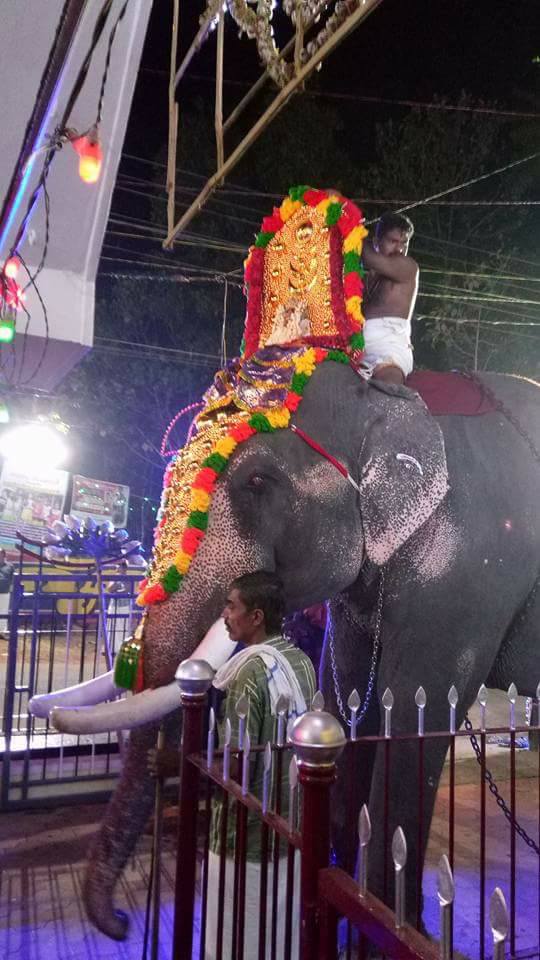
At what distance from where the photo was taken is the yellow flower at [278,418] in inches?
125

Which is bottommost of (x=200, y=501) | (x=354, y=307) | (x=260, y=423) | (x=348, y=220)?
(x=200, y=501)

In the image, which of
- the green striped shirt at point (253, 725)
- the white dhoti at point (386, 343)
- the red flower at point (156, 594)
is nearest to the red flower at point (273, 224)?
the white dhoti at point (386, 343)

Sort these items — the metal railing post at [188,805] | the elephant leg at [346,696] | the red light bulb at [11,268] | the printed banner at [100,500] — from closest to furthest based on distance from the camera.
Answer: the metal railing post at [188,805]
the elephant leg at [346,696]
the red light bulb at [11,268]
the printed banner at [100,500]

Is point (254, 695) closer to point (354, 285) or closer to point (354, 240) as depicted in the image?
point (354, 285)

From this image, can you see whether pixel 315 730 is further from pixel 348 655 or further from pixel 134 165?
pixel 134 165

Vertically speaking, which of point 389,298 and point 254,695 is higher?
point 389,298

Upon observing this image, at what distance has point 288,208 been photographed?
→ 377cm

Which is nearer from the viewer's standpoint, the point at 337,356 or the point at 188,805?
the point at 188,805

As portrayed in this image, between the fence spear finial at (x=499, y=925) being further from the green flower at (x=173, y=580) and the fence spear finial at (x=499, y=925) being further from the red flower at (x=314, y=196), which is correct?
the red flower at (x=314, y=196)

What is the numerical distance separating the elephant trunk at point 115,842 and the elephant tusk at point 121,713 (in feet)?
0.61

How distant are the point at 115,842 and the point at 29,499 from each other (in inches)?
659

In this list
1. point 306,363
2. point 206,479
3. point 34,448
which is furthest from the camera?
point 34,448

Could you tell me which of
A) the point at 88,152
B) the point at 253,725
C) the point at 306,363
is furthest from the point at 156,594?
the point at 88,152

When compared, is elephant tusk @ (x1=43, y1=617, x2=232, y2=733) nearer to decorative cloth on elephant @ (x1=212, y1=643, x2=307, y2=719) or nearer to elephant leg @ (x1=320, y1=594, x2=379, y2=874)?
decorative cloth on elephant @ (x1=212, y1=643, x2=307, y2=719)
